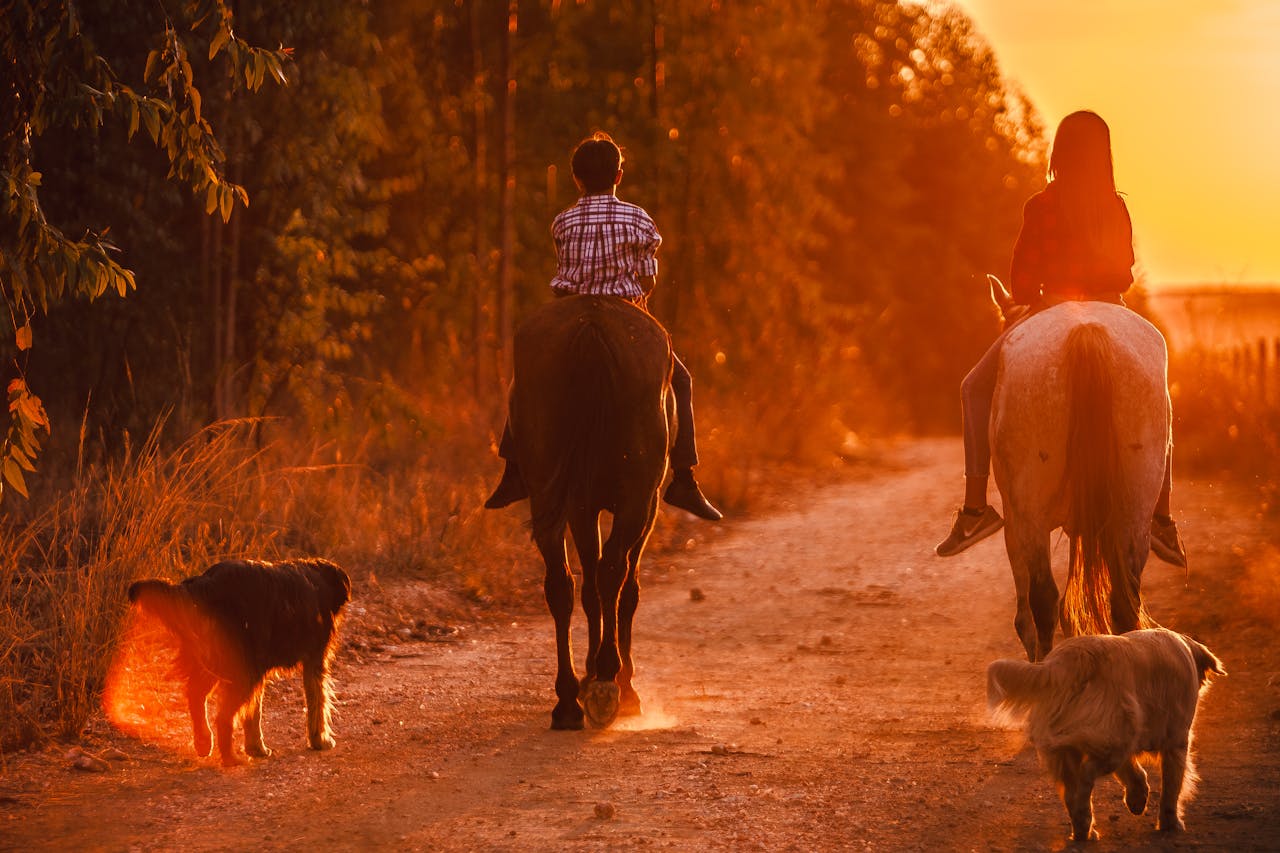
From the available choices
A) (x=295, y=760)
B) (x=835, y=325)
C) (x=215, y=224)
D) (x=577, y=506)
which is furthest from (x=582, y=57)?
(x=295, y=760)

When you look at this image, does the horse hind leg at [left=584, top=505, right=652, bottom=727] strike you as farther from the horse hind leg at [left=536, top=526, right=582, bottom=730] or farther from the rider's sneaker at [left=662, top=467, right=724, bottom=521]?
the rider's sneaker at [left=662, top=467, right=724, bottom=521]

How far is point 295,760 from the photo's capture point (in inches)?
257

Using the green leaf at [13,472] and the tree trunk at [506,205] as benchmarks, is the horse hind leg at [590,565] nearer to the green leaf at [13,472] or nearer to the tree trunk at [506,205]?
the green leaf at [13,472]

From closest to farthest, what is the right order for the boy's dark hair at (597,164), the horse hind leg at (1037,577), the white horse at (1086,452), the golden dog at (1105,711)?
the golden dog at (1105,711), the white horse at (1086,452), the horse hind leg at (1037,577), the boy's dark hair at (597,164)

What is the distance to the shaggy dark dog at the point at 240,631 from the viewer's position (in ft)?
20.2

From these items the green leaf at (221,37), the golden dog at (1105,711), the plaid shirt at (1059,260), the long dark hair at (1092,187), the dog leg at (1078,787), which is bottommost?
the dog leg at (1078,787)

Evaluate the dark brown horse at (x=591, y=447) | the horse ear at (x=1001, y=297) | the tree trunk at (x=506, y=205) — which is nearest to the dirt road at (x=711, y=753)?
the dark brown horse at (x=591, y=447)

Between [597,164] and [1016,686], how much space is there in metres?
3.65

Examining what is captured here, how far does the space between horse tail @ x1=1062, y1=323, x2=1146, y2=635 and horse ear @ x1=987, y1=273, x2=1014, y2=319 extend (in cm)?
142

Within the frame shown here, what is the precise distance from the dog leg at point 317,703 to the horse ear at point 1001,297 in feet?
12.9

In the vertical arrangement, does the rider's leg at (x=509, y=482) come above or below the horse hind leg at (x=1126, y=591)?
above

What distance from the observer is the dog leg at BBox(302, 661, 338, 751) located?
665 cm

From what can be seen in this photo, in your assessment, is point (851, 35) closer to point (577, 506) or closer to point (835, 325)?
point (835, 325)

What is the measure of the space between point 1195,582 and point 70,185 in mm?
9450
